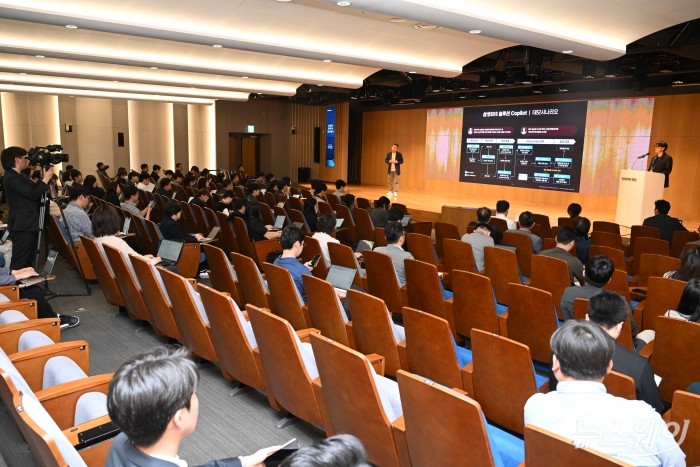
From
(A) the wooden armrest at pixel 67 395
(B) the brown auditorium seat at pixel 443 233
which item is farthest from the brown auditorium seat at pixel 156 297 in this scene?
(B) the brown auditorium seat at pixel 443 233

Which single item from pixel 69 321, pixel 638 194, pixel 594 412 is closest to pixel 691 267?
pixel 594 412

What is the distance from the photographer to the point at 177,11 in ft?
22.1

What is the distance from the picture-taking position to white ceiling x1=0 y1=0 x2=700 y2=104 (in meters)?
6.04

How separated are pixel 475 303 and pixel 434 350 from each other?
1.18m

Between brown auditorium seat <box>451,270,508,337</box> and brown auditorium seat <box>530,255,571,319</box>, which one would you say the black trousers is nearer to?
brown auditorium seat <box>451,270,508,337</box>

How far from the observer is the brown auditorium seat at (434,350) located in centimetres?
310

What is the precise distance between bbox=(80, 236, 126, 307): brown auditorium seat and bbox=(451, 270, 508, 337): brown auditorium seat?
10.8ft

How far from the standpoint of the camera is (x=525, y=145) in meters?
15.3

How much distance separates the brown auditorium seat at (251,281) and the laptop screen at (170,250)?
3.03ft

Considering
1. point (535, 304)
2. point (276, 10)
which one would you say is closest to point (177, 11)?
point (276, 10)

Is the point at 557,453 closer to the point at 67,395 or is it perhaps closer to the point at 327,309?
the point at 67,395

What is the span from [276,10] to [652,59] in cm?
711

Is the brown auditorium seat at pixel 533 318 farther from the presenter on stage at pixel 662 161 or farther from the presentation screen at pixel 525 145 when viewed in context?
the presentation screen at pixel 525 145

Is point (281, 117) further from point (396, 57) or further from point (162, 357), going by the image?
point (162, 357)
